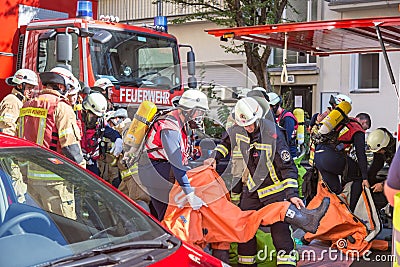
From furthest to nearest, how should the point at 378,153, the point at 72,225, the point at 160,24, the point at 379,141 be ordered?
the point at 160,24 → the point at 378,153 → the point at 379,141 → the point at 72,225

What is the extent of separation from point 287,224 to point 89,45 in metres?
4.31

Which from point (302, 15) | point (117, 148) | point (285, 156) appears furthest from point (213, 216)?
point (302, 15)

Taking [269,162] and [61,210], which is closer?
[61,210]

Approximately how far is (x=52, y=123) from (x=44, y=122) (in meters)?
0.07

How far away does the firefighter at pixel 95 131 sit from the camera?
7.25 m

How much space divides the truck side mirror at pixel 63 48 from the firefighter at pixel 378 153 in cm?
384

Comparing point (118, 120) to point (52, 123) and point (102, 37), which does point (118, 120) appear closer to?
point (102, 37)

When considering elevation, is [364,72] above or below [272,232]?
above

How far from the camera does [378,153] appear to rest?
22.5 ft

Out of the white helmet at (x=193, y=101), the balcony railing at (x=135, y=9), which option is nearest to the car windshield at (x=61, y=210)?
the white helmet at (x=193, y=101)

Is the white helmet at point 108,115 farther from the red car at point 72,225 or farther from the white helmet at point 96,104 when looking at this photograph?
the red car at point 72,225

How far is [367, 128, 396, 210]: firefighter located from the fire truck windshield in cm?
350

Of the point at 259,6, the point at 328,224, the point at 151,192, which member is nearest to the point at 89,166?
the point at 151,192

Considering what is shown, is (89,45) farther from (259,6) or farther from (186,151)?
(259,6)
